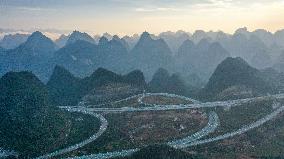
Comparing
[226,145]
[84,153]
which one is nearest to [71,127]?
[84,153]

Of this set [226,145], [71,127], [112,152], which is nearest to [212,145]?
[226,145]

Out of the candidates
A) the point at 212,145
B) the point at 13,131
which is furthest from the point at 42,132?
the point at 212,145

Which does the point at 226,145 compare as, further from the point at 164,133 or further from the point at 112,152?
the point at 112,152

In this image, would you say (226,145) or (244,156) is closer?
(244,156)

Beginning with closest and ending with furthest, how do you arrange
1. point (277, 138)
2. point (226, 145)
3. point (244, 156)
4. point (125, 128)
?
point (244, 156), point (226, 145), point (277, 138), point (125, 128)

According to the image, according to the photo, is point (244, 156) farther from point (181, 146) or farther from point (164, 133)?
point (164, 133)

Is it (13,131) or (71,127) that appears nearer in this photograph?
(13,131)

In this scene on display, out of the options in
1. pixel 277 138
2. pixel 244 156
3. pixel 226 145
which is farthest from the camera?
pixel 277 138
